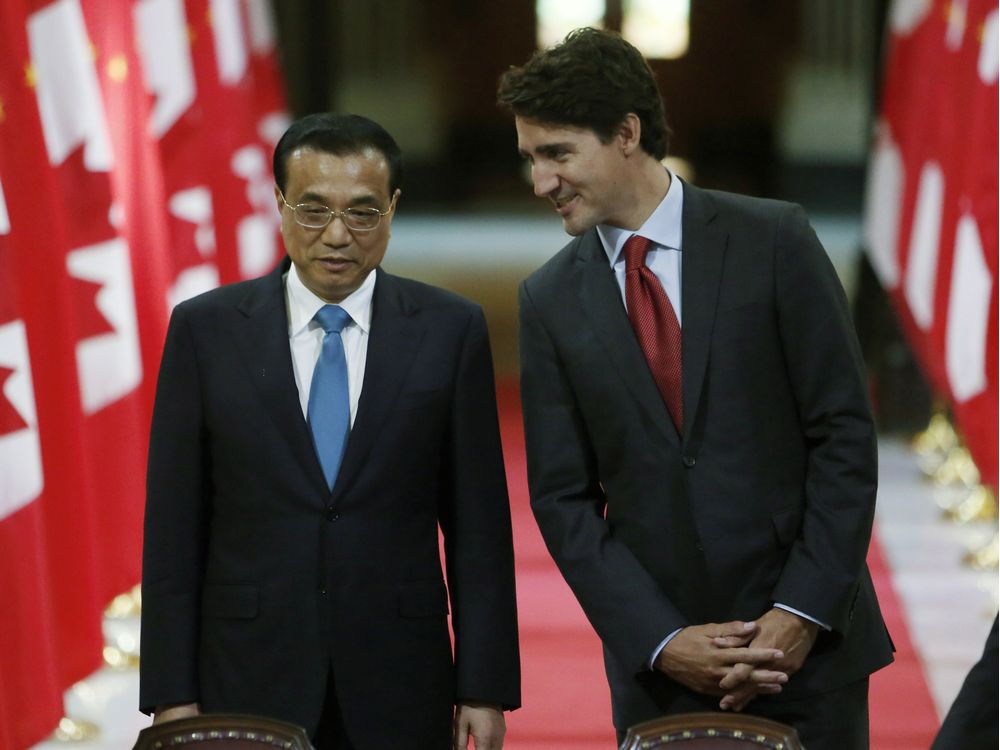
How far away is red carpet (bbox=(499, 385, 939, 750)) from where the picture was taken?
397cm

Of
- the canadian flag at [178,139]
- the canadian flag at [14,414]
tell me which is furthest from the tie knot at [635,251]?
the canadian flag at [178,139]

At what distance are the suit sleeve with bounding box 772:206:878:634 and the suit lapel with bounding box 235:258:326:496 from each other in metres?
0.76

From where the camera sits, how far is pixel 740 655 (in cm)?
227

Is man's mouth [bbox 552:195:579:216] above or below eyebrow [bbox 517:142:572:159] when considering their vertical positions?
below

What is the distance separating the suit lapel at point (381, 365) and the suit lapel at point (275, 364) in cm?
6

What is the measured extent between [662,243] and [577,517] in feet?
1.52

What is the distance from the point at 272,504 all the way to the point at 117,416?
8.74ft

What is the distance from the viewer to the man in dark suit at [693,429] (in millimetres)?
2305

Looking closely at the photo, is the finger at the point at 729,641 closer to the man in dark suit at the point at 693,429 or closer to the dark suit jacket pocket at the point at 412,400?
the man in dark suit at the point at 693,429

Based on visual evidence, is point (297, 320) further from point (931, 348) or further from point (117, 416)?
point (931, 348)

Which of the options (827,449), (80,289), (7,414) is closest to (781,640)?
(827,449)

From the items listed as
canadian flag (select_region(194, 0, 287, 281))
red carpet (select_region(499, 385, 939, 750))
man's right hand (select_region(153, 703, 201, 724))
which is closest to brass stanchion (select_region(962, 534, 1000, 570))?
red carpet (select_region(499, 385, 939, 750))

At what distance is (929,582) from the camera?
5.43 meters

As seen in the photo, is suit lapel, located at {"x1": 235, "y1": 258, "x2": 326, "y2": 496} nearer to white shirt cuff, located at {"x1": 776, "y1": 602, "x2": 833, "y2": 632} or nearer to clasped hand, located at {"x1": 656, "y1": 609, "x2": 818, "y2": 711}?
clasped hand, located at {"x1": 656, "y1": 609, "x2": 818, "y2": 711}
